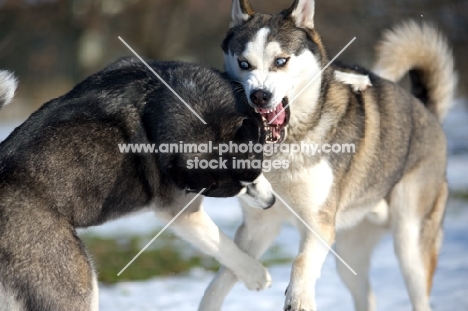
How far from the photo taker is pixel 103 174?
12.0 feet

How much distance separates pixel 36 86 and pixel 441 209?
1499 centimetres

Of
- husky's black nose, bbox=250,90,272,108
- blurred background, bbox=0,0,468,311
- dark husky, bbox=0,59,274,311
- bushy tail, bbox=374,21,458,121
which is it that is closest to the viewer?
dark husky, bbox=0,59,274,311

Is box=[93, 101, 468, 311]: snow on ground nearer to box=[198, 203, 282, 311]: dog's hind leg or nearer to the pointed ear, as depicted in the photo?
box=[198, 203, 282, 311]: dog's hind leg

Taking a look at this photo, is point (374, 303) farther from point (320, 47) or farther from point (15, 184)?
point (15, 184)

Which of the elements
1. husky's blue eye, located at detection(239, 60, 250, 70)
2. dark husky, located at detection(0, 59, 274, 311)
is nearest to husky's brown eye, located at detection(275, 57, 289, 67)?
husky's blue eye, located at detection(239, 60, 250, 70)

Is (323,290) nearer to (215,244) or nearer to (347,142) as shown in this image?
(347,142)

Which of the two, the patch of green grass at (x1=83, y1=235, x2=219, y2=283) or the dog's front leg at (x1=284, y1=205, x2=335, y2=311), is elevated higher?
the dog's front leg at (x1=284, y1=205, x2=335, y2=311)

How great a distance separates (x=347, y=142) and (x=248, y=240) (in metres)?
0.90

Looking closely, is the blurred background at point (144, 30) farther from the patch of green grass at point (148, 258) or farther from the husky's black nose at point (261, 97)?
the husky's black nose at point (261, 97)

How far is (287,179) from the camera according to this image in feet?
14.0

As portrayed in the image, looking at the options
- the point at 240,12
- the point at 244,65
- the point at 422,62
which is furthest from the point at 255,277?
the point at 422,62

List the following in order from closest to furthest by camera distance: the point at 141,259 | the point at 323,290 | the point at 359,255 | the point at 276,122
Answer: the point at 276,122 → the point at 359,255 → the point at 323,290 → the point at 141,259

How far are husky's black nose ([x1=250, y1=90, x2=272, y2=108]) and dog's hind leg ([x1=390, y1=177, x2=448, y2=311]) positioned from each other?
5.34 ft

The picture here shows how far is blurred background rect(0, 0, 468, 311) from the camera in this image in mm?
5812
